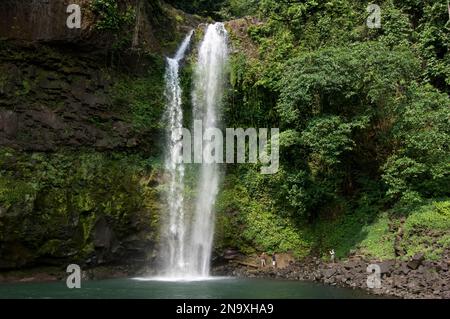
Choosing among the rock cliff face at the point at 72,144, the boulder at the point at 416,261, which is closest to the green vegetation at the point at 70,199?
the rock cliff face at the point at 72,144

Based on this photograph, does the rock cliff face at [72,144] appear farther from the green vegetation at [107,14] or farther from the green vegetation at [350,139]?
the green vegetation at [350,139]

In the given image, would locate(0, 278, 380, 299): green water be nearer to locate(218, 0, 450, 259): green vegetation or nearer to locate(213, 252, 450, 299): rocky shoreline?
locate(213, 252, 450, 299): rocky shoreline

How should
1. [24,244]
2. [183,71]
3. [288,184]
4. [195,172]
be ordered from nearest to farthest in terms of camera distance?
[24,244], [288,184], [195,172], [183,71]

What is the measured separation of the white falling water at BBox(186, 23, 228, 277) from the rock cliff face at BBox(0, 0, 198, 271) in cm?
177

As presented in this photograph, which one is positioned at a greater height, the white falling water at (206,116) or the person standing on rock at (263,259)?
the white falling water at (206,116)

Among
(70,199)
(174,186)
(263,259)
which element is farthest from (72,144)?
(263,259)

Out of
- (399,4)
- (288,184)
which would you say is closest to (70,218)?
(288,184)

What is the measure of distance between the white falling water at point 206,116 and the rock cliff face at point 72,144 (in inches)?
69.5

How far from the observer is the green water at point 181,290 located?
1388 centimetres

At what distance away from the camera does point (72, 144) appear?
63.8ft

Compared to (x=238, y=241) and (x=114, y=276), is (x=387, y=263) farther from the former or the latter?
(x=114, y=276)

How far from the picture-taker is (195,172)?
2152cm

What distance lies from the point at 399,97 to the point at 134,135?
11.0m

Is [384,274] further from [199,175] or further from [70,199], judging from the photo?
[70,199]
